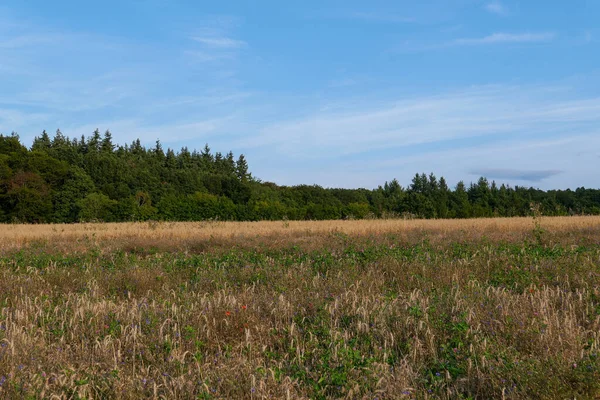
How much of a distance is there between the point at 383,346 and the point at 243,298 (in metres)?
2.23

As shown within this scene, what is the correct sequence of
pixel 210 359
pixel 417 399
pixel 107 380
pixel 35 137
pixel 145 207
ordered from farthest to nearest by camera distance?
pixel 35 137, pixel 145 207, pixel 210 359, pixel 107 380, pixel 417 399

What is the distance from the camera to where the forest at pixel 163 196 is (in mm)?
51812

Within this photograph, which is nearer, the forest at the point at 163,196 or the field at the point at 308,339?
the field at the point at 308,339

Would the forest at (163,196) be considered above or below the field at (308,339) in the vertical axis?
above

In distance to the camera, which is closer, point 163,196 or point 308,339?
point 308,339

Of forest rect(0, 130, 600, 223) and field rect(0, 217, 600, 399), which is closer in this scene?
field rect(0, 217, 600, 399)

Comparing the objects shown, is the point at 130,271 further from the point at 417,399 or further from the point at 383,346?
the point at 417,399

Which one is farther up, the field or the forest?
the forest

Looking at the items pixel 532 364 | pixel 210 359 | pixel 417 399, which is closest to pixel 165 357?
pixel 210 359

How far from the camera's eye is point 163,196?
60.8 m

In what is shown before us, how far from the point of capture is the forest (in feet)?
170

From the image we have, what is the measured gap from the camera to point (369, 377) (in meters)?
3.74

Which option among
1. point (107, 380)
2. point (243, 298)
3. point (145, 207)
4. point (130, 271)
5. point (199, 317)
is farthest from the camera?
point (145, 207)

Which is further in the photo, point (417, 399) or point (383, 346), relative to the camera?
point (383, 346)
